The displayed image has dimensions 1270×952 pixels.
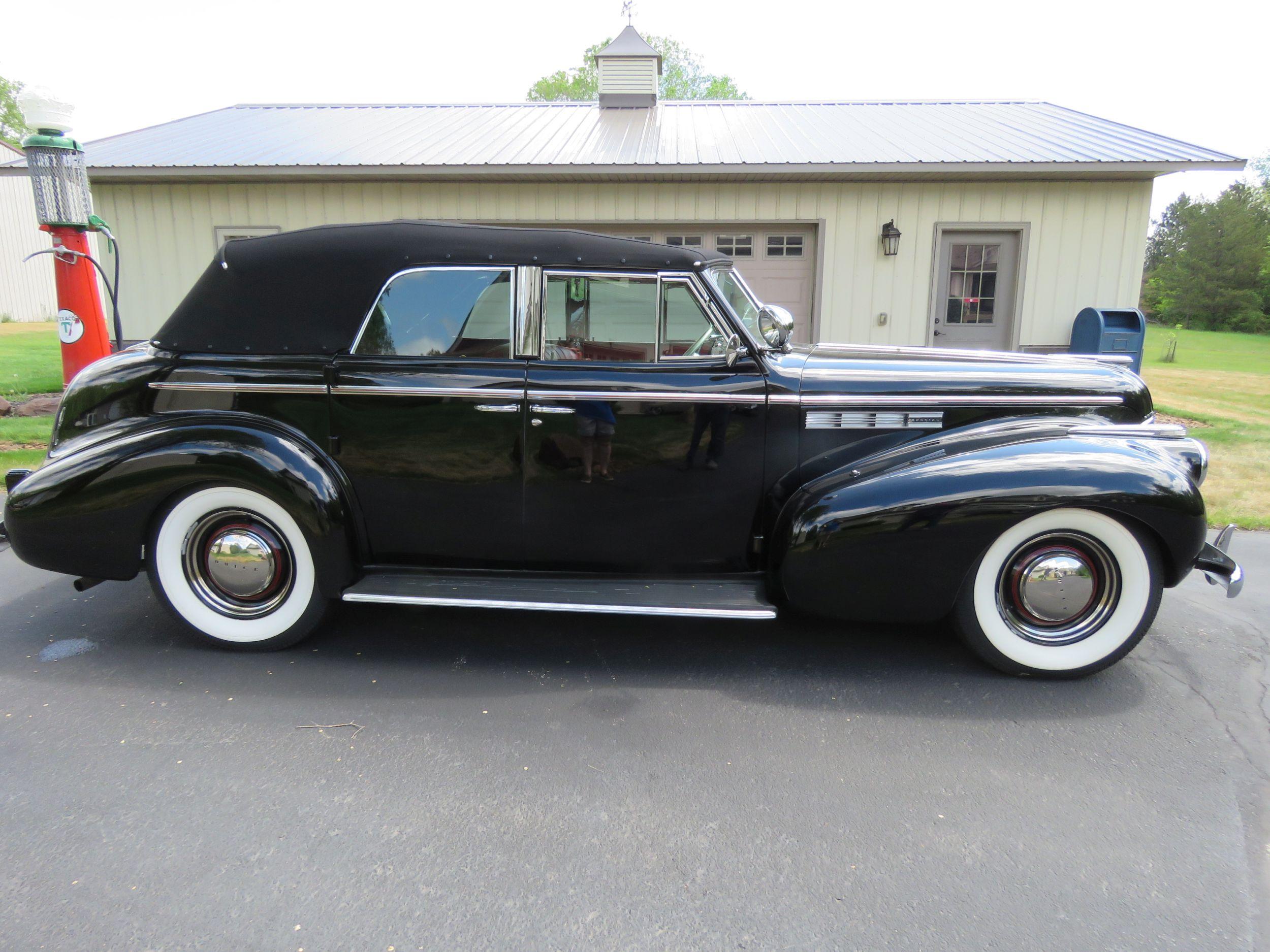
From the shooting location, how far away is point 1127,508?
2.96 m

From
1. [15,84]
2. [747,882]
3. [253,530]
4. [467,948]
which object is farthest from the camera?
[15,84]

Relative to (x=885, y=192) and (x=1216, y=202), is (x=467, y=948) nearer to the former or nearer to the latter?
(x=885, y=192)

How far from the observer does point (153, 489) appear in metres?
3.31

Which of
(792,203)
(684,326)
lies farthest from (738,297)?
(792,203)

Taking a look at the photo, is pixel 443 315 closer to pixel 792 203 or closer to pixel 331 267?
pixel 331 267

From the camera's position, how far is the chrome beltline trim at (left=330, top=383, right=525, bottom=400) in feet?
11.0

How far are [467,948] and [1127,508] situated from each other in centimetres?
269

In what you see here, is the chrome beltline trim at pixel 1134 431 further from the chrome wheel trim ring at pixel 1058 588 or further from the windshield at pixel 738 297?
the windshield at pixel 738 297

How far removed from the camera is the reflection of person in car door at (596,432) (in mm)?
3352

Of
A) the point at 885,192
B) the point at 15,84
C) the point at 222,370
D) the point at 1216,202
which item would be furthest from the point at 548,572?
the point at 15,84

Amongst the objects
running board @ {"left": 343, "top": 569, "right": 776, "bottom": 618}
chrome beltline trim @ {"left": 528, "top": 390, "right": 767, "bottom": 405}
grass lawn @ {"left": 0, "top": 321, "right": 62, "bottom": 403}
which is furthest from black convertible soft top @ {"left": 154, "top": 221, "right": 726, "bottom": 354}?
grass lawn @ {"left": 0, "top": 321, "right": 62, "bottom": 403}

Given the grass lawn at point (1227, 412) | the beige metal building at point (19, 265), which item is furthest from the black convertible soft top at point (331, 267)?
the beige metal building at point (19, 265)

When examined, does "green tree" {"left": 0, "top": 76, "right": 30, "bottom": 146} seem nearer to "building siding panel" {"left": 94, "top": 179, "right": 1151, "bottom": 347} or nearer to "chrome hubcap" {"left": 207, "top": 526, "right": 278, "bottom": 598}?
"building siding panel" {"left": 94, "top": 179, "right": 1151, "bottom": 347}

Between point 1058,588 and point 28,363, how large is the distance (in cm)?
1608
